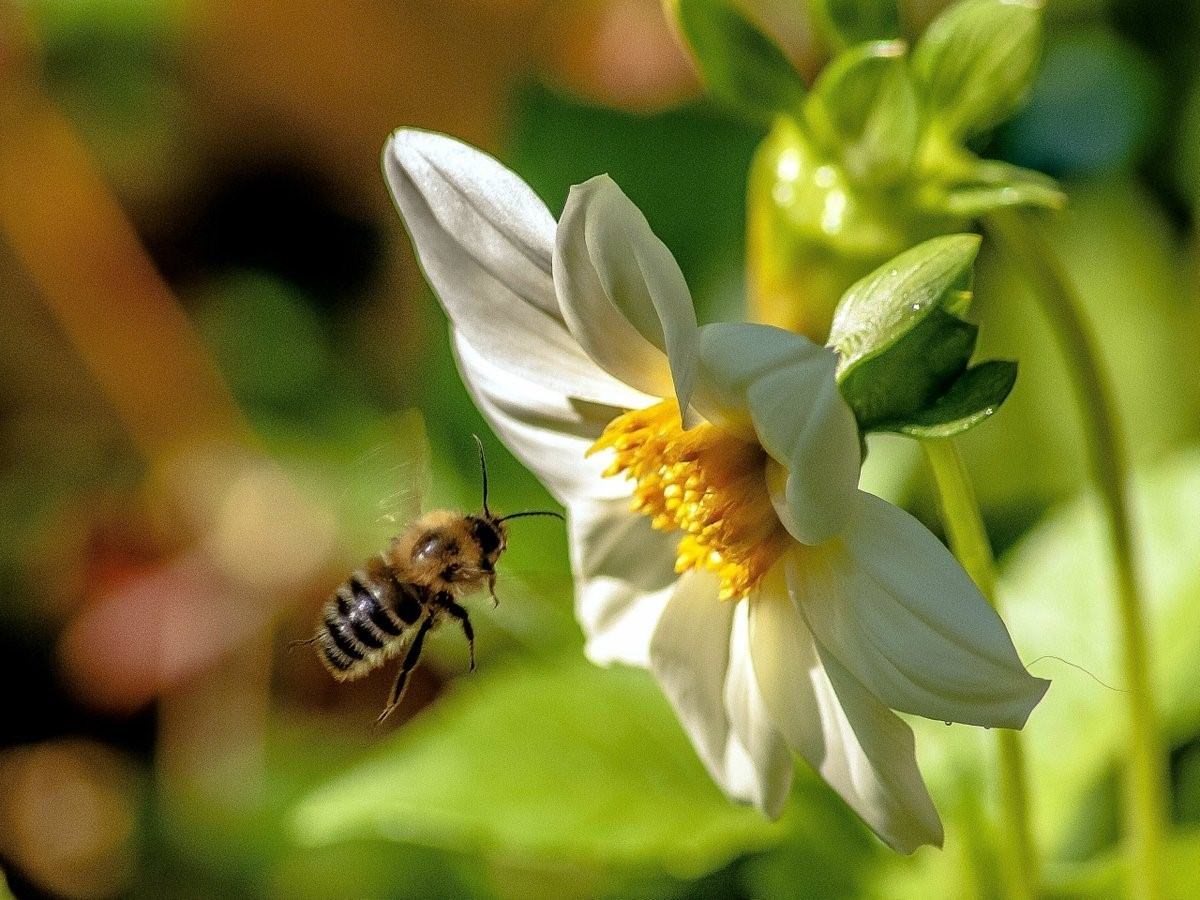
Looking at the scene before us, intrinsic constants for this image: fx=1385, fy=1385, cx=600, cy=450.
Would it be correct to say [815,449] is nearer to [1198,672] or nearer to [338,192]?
[1198,672]

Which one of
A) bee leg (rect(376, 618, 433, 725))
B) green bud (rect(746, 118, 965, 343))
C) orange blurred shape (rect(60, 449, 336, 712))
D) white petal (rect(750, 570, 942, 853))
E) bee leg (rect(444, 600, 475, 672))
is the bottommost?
orange blurred shape (rect(60, 449, 336, 712))

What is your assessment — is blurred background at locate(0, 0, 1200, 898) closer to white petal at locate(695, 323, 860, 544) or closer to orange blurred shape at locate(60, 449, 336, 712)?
orange blurred shape at locate(60, 449, 336, 712)

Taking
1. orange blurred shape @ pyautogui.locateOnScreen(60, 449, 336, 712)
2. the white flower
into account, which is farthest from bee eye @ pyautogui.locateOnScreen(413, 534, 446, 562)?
orange blurred shape @ pyautogui.locateOnScreen(60, 449, 336, 712)

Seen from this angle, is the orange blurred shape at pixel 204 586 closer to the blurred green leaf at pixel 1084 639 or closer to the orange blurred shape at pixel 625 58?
the orange blurred shape at pixel 625 58

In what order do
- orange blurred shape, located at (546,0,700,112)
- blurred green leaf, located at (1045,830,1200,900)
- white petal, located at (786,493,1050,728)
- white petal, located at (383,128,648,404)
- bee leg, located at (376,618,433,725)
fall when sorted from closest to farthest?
white petal, located at (786,493,1050,728)
white petal, located at (383,128,648,404)
bee leg, located at (376,618,433,725)
blurred green leaf, located at (1045,830,1200,900)
orange blurred shape, located at (546,0,700,112)

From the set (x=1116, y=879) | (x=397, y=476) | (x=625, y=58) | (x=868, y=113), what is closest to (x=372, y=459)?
(x=397, y=476)

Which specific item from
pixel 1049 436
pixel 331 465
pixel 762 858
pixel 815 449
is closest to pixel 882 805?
pixel 815 449

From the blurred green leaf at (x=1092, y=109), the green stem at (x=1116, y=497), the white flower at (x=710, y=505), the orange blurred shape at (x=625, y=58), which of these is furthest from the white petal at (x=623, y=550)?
the orange blurred shape at (x=625, y=58)
